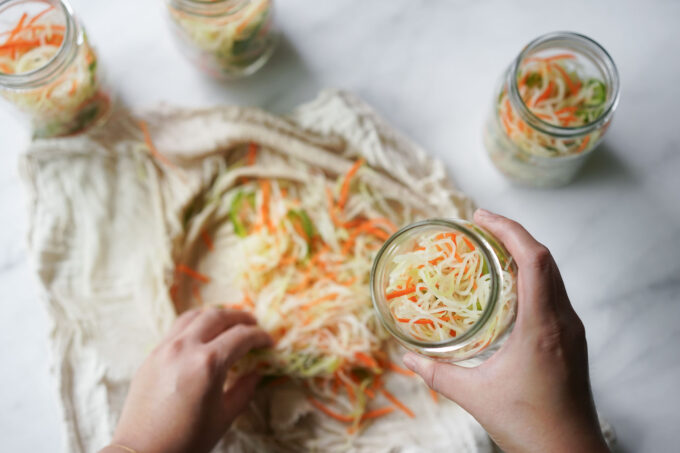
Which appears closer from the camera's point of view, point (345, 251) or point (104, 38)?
point (345, 251)

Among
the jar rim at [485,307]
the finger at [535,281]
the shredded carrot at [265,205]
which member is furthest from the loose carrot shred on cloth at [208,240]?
the finger at [535,281]

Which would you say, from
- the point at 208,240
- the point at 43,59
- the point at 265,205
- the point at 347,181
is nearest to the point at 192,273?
the point at 208,240

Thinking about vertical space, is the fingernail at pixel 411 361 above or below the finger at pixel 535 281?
below

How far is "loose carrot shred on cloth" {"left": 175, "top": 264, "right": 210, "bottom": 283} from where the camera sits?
1001mm

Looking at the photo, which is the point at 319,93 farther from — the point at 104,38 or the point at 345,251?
the point at 104,38

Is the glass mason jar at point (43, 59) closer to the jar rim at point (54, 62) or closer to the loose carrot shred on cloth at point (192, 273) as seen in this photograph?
the jar rim at point (54, 62)

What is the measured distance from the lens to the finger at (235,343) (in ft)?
2.79

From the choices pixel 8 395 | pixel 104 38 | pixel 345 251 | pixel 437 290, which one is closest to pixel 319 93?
pixel 345 251

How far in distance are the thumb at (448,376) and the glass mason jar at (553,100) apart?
1.27ft

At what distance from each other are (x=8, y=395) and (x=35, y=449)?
0.11 m

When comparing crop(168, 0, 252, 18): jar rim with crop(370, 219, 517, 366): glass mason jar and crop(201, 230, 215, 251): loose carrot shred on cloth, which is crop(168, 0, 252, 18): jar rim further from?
crop(370, 219, 517, 366): glass mason jar

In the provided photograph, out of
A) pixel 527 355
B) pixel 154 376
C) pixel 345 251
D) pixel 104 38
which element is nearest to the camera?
pixel 527 355

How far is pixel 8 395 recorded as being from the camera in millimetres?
1009

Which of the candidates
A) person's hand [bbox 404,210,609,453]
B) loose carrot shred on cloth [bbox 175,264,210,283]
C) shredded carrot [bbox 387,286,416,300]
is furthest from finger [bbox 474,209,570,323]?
loose carrot shred on cloth [bbox 175,264,210,283]
